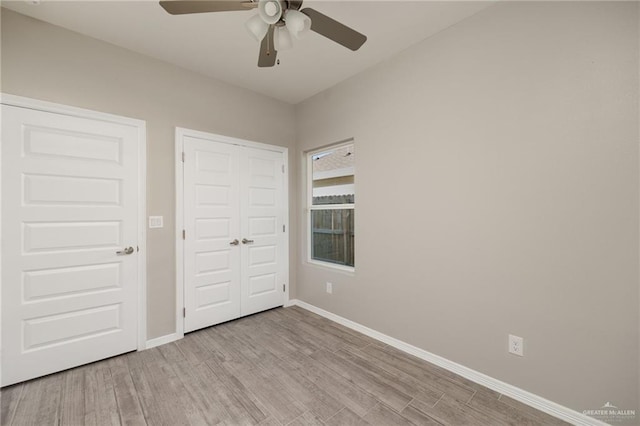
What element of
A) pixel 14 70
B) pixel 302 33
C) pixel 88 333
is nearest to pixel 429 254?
pixel 302 33

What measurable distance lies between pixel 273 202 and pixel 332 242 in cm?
95

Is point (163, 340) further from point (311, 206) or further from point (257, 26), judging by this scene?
point (257, 26)

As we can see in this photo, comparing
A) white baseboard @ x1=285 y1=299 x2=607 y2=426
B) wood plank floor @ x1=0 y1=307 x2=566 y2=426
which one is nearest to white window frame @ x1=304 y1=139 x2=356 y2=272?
white baseboard @ x1=285 y1=299 x2=607 y2=426

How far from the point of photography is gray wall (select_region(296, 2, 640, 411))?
1500mm

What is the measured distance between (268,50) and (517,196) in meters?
1.96

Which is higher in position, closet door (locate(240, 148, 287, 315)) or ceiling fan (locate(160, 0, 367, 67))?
ceiling fan (locate(160, 0, 367, 67))

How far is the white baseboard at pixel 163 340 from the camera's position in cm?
253

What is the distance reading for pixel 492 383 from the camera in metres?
1.91

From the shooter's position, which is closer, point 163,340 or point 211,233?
point 163,340

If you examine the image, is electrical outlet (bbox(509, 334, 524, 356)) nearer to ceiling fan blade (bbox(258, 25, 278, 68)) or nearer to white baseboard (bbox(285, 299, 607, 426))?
white baseboard (bbox(285, 299, 607, 426))

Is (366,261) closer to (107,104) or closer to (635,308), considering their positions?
(635,308)

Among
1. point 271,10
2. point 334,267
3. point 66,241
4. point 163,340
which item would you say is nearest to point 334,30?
point 271,10

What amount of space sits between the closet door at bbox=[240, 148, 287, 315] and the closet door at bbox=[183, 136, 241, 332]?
4.2 inches

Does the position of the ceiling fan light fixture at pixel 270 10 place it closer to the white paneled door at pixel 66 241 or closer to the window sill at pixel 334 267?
the white paneled door at pixel 66 241
